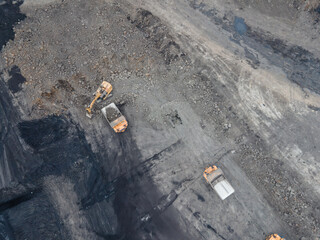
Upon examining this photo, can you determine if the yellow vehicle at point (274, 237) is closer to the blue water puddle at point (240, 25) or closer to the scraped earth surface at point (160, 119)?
the scraped earth surface at point (160, 119)

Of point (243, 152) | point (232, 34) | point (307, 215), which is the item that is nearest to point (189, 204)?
point (243, 152)

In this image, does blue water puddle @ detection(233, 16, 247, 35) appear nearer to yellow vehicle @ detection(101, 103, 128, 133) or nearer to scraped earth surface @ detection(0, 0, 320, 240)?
scraped earth surface @ detection(0, 0, 320, 240)

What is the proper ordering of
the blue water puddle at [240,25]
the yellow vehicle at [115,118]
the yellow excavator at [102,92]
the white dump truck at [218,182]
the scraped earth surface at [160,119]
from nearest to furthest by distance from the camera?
the scraped earth surface at [160,119]
the white dump truck at [218,182]
the yellow vehicle at [115,118]
the yellow excavator at [102,92]
the blue water puddle at [240,25]

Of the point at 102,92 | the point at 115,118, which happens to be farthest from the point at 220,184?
the point at 102,92

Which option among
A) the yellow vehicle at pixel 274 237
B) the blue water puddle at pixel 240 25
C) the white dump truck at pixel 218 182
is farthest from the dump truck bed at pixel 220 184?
the blue water puddle at pixel 240 25

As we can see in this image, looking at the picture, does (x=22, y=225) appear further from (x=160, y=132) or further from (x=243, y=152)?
(x=243, y=152)

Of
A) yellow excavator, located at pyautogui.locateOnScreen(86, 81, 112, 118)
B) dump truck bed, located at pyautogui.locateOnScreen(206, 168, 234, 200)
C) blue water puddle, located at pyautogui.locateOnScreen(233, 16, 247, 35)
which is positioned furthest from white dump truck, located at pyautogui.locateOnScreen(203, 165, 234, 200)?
blue water puddle, located at pyautogui.locateOnScreen(233, 16, 247, 35)
